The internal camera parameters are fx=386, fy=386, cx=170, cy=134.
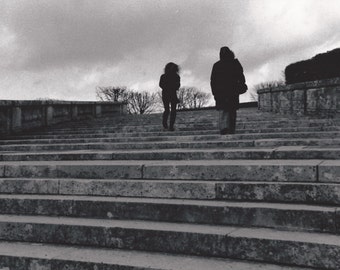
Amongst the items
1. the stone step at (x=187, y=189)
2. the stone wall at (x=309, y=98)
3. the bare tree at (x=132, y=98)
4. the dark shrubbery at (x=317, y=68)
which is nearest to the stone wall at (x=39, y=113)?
the stone step at (x=187, y=189)

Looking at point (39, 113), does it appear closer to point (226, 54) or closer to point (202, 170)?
point (226, 54)

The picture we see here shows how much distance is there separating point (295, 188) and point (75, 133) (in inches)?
262

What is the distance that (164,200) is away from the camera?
3871mm

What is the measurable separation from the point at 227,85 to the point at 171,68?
1616mm

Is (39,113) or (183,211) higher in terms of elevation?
(39,113)

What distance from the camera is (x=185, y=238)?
128 inches

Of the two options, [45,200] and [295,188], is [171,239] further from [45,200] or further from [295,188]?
[45,200]

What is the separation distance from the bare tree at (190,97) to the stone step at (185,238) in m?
64.1

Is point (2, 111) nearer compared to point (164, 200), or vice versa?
point (164, 200)

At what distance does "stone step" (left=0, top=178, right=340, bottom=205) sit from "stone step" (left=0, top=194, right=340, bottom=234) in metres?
0.13

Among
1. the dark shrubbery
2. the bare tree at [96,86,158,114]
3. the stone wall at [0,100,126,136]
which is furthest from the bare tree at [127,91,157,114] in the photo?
the dark shrubbery

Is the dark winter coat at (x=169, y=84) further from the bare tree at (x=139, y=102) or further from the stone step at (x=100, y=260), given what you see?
the bare tree at (x=139, y=102)

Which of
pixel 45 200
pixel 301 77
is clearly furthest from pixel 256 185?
pixel 301 77

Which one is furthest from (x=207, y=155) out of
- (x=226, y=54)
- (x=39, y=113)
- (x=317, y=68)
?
(x=39, y=113)
